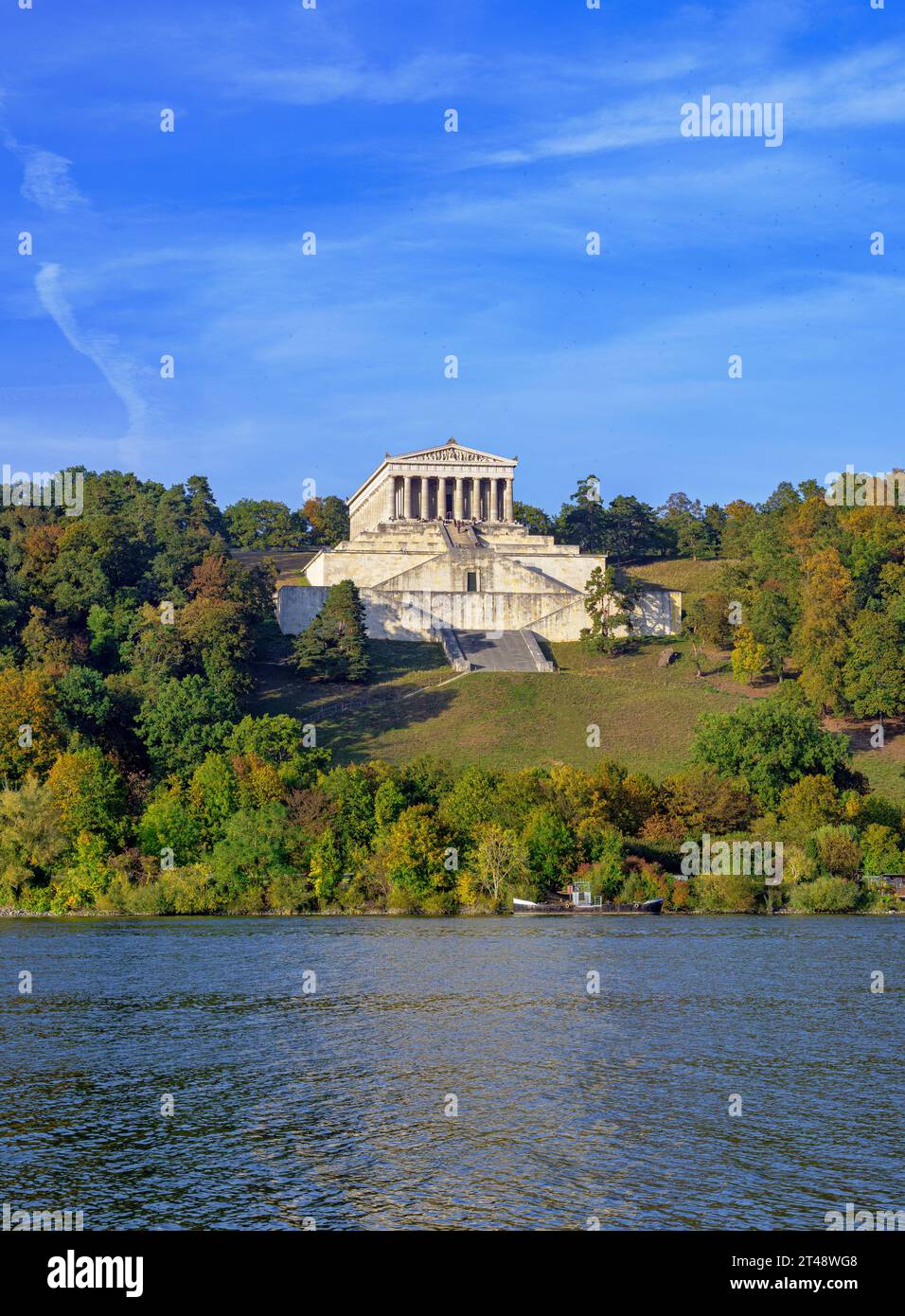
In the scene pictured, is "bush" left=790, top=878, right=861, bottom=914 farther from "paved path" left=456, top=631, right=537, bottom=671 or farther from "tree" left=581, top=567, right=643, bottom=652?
"tree" left=581, top=567, right=643, bottom=652

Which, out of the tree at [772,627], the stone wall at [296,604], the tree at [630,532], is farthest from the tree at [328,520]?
the tree at [772,627]

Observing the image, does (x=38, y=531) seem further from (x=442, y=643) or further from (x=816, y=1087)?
(x=816, y=1087)

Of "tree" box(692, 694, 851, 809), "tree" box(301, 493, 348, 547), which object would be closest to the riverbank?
"tree" box(692, 694, 851, 809)

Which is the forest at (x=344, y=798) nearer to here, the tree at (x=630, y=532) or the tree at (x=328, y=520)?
the tree at (x=630, y=532)

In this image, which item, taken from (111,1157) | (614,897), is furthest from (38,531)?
(111,1157)

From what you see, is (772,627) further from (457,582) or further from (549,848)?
(549,848)
